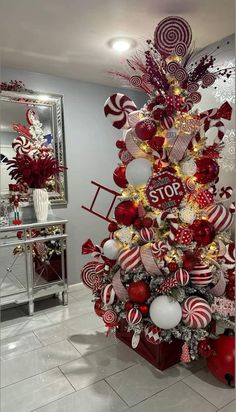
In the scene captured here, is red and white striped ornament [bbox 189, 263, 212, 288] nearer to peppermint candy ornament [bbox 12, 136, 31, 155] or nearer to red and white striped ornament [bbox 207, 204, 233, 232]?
red and white striped ornament [bbox 207, 204, 233, 232]

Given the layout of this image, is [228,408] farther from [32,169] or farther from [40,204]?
[32,169]

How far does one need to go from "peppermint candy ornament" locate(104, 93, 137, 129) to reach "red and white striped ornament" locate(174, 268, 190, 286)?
39.7 inches

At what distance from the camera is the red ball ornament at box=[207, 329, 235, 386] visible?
5.60 feet

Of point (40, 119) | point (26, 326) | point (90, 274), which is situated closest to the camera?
point (90, 274)

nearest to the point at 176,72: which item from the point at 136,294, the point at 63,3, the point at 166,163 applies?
the point at 166,163

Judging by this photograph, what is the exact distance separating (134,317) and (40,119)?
2067 mm

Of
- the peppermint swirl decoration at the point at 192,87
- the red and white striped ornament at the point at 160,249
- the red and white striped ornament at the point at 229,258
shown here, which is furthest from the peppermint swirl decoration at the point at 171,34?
the red and white striped ornament at the point at 229,258

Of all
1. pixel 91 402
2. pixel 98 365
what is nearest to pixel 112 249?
pixel 98 365

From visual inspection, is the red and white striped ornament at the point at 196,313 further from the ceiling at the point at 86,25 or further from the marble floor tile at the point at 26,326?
the ceiling at the point at 86,25

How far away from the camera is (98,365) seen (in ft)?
6.55

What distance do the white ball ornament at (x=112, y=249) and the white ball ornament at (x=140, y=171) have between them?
0.45 metres

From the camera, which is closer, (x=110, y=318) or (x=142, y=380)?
(x=142, y=380)

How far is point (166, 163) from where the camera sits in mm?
1908

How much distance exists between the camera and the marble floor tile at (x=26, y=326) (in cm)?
243
